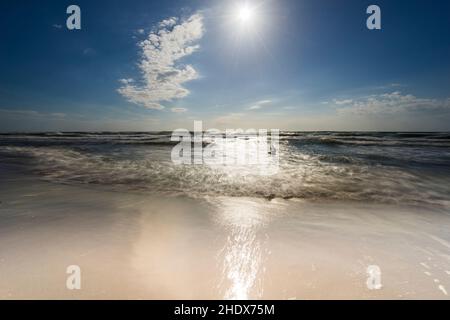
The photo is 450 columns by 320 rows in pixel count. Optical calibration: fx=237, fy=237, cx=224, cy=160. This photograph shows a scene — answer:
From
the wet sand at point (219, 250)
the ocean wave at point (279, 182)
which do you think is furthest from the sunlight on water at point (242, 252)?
the ocean wave at point (279, 182)

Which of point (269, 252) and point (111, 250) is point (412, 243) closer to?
point (269, 252)

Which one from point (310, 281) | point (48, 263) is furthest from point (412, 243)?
point (48, 263)

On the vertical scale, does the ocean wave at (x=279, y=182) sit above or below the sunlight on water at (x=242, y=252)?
above

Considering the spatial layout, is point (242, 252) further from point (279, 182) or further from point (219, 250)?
Answer: point (279, 182)

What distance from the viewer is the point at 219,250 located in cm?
213

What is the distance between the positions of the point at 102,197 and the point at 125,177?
1722 mm

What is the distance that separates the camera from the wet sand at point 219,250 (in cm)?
162

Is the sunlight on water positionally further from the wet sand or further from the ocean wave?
the ocean wave

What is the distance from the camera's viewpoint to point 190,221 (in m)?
2.83

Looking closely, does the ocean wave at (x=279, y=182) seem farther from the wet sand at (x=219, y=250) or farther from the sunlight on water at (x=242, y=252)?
the sunlight on water at (x=242, y=252)

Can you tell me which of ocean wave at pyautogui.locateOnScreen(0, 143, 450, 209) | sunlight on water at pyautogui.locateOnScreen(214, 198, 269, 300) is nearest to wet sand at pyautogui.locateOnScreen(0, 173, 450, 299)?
sunlight on water at pyautogui.locateOnScreen(214, 198, 269, 300)

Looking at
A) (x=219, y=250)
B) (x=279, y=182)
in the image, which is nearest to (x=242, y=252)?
(x=219, y=250)

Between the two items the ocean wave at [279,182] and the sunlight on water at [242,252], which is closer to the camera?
the sunlight on water at [242,252]

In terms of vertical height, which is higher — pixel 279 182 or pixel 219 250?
pixel 279 182
